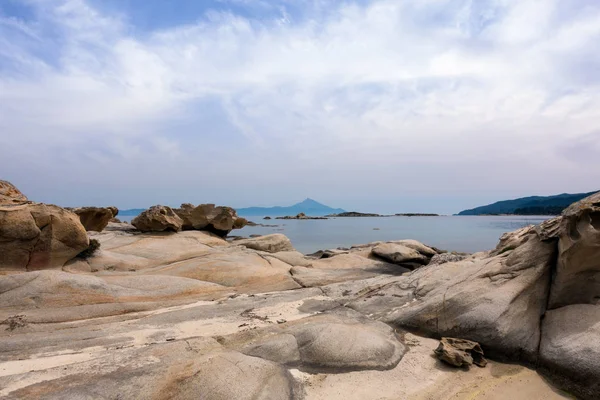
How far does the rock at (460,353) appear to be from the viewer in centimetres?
725

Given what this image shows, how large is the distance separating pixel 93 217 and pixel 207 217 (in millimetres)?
6959

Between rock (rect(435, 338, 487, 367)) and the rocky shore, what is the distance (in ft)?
0.09

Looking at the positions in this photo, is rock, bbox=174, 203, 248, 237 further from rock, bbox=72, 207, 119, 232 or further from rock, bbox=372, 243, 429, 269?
rock, bbox=372, 243, 429, 269

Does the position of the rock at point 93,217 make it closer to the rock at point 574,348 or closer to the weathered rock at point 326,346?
the weathered rock at point 326,346

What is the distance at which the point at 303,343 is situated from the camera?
7.49 metres

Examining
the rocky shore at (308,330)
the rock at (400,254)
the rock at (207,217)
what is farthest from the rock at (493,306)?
the rock at (207,217)

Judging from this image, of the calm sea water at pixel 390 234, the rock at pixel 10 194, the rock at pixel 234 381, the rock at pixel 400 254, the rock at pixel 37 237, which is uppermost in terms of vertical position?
the rock at pixel 10 194

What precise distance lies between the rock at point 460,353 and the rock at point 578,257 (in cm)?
203

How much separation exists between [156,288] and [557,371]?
1036 cm

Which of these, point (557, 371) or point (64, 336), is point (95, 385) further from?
point (557, 371)

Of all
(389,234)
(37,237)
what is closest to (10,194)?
(37,237)

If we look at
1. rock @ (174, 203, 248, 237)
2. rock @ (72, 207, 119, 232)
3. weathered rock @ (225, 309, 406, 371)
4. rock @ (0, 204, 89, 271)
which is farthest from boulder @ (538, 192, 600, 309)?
rock @ (174, 203, 248, 237)

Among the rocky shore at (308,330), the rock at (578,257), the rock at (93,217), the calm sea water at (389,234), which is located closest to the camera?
the rocky shore at (308,330)

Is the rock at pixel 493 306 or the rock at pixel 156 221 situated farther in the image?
the rock at pixel 156 221
